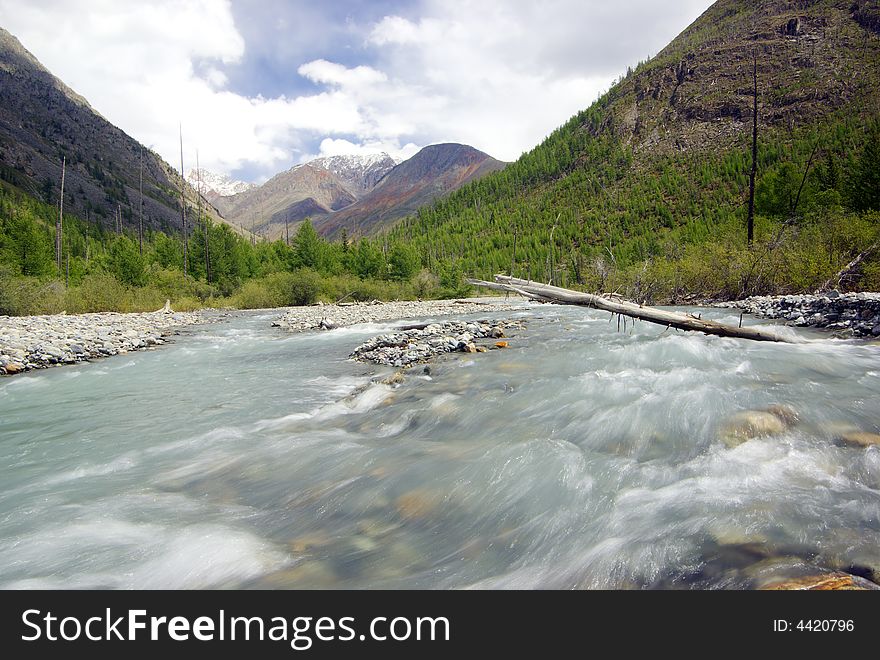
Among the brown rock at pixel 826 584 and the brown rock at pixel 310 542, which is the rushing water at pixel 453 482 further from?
the brown rock at pixel 826 584

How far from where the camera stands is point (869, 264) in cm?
1848

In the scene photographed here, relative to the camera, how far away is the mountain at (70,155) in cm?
11506

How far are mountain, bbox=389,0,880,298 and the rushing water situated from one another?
50.1 metres

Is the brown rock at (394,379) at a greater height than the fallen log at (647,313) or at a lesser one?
lesser

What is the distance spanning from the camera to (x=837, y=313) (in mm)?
13992

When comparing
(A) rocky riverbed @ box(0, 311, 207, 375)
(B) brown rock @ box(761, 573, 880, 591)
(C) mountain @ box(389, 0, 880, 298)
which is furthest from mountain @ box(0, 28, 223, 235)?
(B) brown rock @ box(761, 573, 880, 591)

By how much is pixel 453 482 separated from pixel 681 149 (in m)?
124

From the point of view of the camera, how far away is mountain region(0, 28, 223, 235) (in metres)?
115

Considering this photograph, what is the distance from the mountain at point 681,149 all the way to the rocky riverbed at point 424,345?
45.1 metres

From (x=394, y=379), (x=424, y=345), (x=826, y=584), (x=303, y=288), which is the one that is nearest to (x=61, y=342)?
(x=424, y=345)

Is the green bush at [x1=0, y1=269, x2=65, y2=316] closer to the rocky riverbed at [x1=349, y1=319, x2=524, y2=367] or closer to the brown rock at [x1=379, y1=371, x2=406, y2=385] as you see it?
the rocky riverbed at [x1=349, y1=319, x2=524, y2=367]

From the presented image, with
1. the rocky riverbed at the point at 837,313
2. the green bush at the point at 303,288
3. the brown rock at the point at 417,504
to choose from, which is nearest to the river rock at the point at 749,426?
the brown rock at the point at 417,504

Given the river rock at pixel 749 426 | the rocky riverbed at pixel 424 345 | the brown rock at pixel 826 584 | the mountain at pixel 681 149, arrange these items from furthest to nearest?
the mountain at pixel 681 149
the rocky riverbed at pixel 424 345
the river rock at pixel 749 426
the brown rock at pixel 826 584

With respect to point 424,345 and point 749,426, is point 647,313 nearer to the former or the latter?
point 749,426
